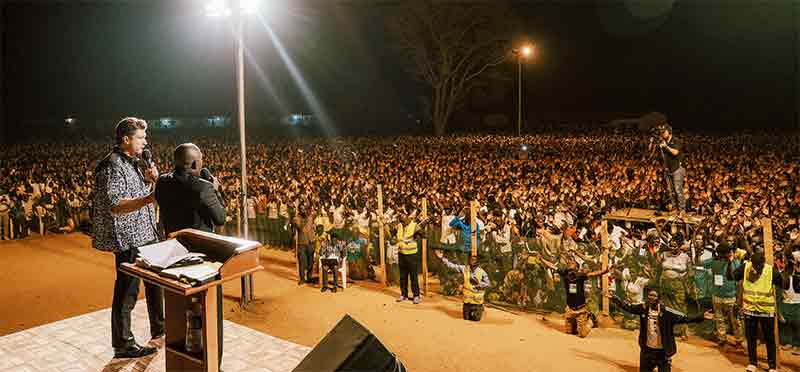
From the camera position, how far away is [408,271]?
903cm

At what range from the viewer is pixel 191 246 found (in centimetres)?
369

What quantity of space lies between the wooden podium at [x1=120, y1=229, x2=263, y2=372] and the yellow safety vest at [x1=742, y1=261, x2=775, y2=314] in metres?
5.27

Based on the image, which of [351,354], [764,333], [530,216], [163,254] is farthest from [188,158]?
[530,216]

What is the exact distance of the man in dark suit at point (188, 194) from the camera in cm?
395

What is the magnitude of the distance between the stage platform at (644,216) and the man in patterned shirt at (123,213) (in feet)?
30.0

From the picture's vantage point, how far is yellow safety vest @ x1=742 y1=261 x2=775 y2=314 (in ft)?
19.9

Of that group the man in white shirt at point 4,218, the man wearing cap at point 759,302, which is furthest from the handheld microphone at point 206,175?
the man in white shirt at point 4,218

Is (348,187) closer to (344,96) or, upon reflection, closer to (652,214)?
(652,214)

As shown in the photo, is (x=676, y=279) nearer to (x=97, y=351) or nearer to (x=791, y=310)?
(x=791, y=310)

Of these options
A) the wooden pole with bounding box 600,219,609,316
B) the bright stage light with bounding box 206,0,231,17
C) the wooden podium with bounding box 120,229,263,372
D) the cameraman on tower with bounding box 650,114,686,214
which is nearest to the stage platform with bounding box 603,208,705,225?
the cameraman on tower with bounding box 650,114,686,214

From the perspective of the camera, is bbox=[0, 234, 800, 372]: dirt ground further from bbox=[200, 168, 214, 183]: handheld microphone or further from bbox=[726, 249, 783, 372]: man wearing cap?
bbox=[200, 168, 214, 183]: handheld microphone

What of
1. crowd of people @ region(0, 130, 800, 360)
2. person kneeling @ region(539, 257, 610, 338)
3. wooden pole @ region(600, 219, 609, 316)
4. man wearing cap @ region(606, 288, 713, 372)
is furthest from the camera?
wooden pole @ region(600, 219, 609, 316)

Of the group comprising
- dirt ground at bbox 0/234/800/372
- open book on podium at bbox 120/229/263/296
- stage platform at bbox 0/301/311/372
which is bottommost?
dirt ground at bbox 0/234/800/372

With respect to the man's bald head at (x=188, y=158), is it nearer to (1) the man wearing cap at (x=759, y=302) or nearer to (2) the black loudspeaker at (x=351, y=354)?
(2) the black loudspeaker at (x=351, y=354)
